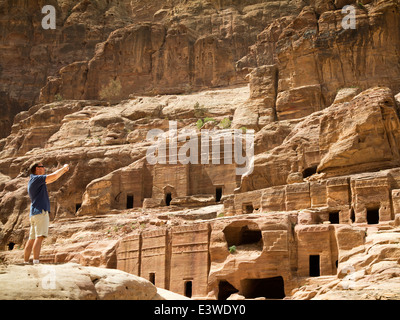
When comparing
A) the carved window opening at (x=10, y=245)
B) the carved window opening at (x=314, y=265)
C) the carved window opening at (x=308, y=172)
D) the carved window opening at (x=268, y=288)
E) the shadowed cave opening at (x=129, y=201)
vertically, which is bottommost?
the carved window opening at (x=268, y=288)

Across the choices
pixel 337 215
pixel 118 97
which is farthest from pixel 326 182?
pixel 118 97

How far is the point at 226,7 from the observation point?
272ft

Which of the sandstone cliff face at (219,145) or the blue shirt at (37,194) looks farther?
the sandstone cliff face at (219,145)

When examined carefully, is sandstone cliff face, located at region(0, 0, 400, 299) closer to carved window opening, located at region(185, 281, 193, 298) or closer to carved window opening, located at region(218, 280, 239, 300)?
carved window opening, located at region(218, 280, 239, 300)

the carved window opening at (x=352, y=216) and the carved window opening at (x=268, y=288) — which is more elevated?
the carved window opening at (x=352, y=216)

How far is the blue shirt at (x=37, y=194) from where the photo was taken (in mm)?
14578

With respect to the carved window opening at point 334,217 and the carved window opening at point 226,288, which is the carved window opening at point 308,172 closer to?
the carved window opening at point 334,217

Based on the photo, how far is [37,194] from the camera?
14680mm

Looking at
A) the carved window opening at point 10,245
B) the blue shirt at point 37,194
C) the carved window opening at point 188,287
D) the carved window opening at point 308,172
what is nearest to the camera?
the blue shirt at point 37,194

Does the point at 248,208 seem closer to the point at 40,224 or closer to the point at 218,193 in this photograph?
the point at 218,193

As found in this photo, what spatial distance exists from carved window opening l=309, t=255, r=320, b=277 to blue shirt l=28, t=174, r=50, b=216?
17.1m

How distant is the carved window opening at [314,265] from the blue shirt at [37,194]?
17.1 m

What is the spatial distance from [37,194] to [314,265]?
17923 millimetres

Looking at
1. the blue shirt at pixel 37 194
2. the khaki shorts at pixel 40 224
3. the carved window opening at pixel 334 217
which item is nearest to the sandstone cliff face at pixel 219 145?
the carved window opening at pixel 334 217
